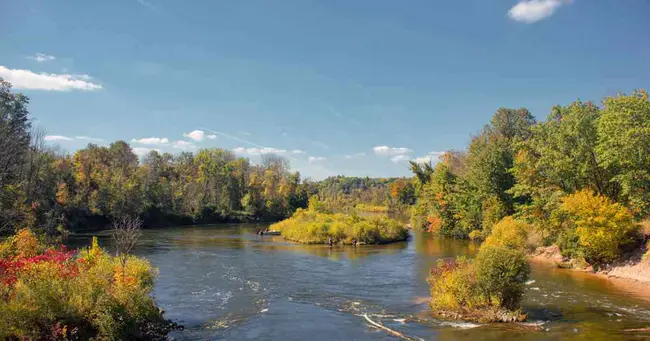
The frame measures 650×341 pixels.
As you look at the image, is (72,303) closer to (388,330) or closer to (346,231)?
(388,330)

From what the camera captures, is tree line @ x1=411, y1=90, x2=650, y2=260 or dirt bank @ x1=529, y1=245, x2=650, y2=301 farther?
tree line @ x1=411, y1=90, x2=650, y2=260

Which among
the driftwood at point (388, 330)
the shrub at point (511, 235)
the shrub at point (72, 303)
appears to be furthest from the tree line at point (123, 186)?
the shrub at point (511, 235)

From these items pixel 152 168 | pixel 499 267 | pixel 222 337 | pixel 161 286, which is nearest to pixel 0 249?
pixel 161 286

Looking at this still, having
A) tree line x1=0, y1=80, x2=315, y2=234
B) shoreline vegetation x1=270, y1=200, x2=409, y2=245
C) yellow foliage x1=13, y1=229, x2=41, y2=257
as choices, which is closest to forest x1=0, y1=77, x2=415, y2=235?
tree line x1=0, y1=80, x2=315, y2=234

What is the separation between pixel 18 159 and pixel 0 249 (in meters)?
30.0

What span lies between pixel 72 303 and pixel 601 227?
122ft

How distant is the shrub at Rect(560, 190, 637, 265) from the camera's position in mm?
35531

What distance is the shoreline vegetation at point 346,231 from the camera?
208 feet

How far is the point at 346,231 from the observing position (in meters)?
63.9

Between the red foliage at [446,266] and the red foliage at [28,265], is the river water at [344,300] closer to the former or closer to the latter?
the red foliage at [446,266]

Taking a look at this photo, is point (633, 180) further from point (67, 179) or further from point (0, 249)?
point (67, 179)

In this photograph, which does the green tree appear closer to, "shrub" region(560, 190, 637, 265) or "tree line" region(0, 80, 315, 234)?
"shrub" region(560, 190, 637, 265)

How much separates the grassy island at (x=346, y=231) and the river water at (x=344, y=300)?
13887 millimetres

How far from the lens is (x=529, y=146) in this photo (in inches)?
1967
